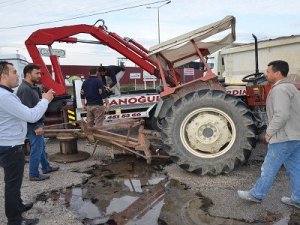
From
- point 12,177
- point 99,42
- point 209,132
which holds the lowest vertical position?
point 12,177

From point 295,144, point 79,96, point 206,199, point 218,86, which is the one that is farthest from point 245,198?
point 79,96

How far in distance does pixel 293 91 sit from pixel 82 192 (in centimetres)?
300

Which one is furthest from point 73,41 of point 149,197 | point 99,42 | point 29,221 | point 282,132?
point 282,132

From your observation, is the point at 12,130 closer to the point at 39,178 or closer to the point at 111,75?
the point at 39,178

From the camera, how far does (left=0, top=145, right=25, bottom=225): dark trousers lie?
3789 mm

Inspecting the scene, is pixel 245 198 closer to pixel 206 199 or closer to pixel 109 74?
pixel 206 199

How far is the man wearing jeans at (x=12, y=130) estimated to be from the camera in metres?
3.69

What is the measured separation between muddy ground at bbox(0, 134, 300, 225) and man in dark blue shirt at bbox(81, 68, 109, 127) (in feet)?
5.51

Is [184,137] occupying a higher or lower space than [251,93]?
lower

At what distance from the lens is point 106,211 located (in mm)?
4566

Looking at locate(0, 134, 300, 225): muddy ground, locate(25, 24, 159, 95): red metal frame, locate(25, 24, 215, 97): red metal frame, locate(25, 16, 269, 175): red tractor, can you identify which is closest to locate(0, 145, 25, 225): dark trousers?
locate(0, 134, 300, 225): muddy ground

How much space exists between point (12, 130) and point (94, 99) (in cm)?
423

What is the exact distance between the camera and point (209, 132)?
571cm

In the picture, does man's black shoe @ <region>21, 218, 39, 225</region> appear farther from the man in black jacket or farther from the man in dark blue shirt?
the man in black jacket
